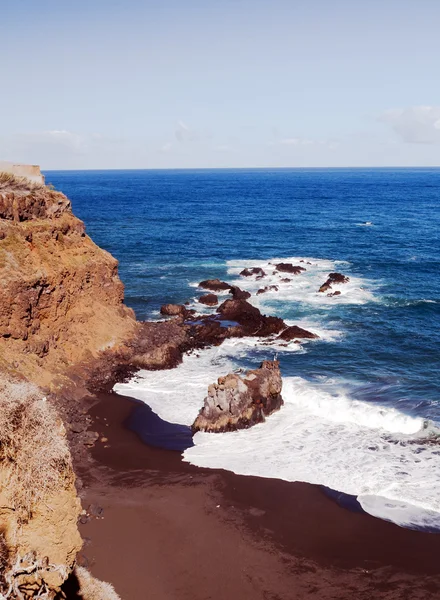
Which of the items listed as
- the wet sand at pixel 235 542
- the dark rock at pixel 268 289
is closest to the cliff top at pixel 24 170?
the wet sand at pixel 235 542

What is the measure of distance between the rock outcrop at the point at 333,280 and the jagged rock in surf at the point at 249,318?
1142 cm

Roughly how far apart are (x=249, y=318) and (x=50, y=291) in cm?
1938

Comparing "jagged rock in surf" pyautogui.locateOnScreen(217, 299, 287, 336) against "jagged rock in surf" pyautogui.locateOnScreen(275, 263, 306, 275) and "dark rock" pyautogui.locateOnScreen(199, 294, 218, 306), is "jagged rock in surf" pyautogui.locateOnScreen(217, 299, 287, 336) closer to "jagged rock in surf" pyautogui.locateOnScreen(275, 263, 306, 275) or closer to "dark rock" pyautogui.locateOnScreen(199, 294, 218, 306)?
"dark rock" pyautogui.locateOnScreen(199, 294, 218, 306)

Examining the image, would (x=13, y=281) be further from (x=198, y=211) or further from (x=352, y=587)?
(x=198, y=211)

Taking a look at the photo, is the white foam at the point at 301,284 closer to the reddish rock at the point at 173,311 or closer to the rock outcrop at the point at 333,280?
the rock outcrop at the point at 333,280

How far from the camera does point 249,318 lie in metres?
48.8

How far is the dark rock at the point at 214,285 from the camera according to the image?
59.8 metres

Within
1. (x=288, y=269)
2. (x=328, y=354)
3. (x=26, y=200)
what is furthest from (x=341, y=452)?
(x=288, y=269)

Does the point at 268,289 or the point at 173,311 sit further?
the point at 268,289

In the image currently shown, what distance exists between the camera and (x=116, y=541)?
2150 cm

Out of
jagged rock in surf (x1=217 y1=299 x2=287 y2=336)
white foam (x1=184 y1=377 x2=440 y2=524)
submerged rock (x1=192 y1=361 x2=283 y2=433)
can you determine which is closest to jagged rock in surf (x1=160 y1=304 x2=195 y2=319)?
jagged rock in surf (x1=217 y1=299 x2=287 y2=336)

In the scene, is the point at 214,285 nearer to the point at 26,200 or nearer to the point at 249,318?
the point at 249,318

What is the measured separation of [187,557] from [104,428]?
11984 mm

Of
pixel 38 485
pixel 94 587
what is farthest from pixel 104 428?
pixel 38 485
